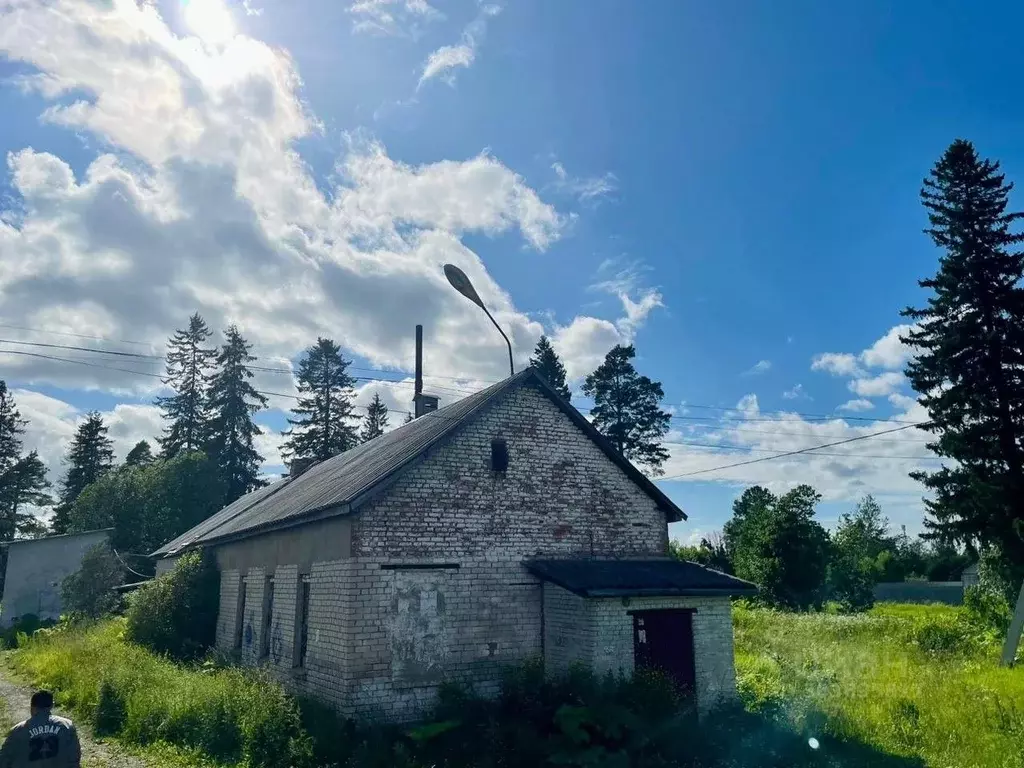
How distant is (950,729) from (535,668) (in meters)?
6.38

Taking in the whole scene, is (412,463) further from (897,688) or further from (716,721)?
(897,688)

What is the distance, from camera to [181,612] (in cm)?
1852

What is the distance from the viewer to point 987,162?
80.3 feet

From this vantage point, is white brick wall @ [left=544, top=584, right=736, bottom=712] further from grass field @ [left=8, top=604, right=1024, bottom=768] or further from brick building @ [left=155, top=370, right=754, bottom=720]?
grass field @ [left=8, top=604, right=1024, bottom=768]

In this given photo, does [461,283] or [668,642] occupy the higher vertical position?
[461,283]

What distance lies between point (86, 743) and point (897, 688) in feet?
46.2

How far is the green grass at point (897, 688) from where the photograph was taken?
34.4ft

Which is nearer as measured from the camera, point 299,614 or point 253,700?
point 253,700

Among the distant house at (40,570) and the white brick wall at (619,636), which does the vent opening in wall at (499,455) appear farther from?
the distant house at (40,570)

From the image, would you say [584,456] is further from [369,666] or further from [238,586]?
[238,586]

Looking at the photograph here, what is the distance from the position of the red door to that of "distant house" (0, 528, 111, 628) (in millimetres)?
28459

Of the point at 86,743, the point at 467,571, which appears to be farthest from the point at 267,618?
the point at 467,571

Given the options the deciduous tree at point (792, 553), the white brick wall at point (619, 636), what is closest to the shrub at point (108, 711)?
the white brick wall at point (619, 636)

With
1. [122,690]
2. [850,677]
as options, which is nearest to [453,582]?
[122,690]
